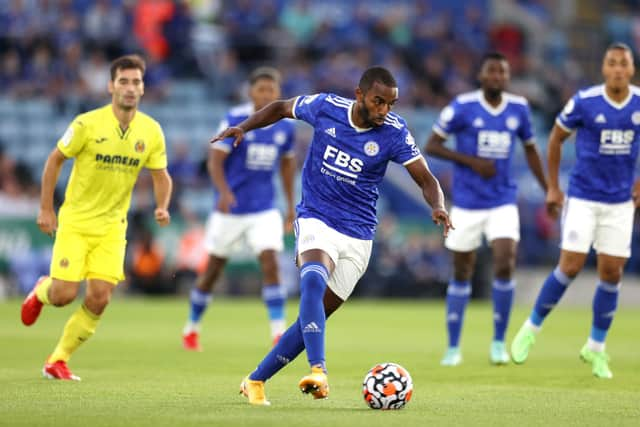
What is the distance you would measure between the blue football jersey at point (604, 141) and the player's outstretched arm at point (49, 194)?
459cm

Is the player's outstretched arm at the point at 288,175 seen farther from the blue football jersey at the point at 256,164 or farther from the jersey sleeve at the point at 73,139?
the jersey sleeve at the point at 73,139

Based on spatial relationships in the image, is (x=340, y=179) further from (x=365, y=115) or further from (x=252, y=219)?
(x=252, y=219)

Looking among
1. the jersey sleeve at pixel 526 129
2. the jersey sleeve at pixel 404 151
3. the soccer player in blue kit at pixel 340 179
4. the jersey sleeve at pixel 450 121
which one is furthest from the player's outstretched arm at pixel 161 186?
the jersey sleeve at pixel 526 129

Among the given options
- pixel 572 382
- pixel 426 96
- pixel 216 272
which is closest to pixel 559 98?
pixel 426 96

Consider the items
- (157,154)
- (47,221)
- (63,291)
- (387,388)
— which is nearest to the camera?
(387,388)

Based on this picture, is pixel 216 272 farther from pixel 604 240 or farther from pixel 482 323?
pixel 482 323

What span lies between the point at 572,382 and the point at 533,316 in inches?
54.6

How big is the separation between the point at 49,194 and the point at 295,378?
2.57 metres

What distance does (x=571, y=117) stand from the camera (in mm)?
11852

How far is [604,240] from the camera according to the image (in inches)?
467

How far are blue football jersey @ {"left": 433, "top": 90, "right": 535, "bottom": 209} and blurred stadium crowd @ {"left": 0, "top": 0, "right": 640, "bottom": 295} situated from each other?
11.4m

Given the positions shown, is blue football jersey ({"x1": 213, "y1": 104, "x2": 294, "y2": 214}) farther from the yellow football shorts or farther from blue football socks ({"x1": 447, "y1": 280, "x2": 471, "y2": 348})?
the yellow football shorts

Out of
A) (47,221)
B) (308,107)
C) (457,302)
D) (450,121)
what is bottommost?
(457,302)

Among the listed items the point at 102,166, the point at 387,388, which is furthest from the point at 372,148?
the point at 102,166
